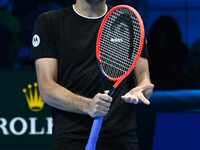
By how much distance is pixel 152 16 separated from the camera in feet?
13.4

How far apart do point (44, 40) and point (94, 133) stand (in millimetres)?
602

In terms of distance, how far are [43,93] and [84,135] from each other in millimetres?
311

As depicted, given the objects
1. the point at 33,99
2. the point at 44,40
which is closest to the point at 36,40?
the point at 44,40

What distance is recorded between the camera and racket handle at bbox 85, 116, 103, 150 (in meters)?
2.25

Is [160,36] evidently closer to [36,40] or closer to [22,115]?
[22,115]

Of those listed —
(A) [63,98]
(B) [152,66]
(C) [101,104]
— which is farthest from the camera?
(B) [152,66]

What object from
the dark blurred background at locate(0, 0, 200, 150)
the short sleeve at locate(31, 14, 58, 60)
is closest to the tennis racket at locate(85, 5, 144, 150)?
the short sleeve at locate(31, 14, 58, 60)

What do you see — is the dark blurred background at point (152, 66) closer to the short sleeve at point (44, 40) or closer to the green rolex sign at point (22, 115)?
the green rolex sign at point (22, 115)

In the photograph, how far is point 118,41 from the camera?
2.50 meters

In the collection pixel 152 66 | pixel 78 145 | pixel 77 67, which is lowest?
pixel 152 66

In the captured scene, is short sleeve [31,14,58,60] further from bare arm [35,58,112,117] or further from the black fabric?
the black fabric

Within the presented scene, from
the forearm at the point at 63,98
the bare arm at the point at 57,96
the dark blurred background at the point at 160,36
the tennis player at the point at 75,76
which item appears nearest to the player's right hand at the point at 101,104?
the bare arm at the point at 57,96

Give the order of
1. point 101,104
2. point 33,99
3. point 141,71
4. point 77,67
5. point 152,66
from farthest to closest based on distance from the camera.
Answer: point 152,66, point 33,99, point 141,71, point 77,67, point 101,104

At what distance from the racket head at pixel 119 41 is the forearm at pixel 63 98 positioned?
206 millimetres
